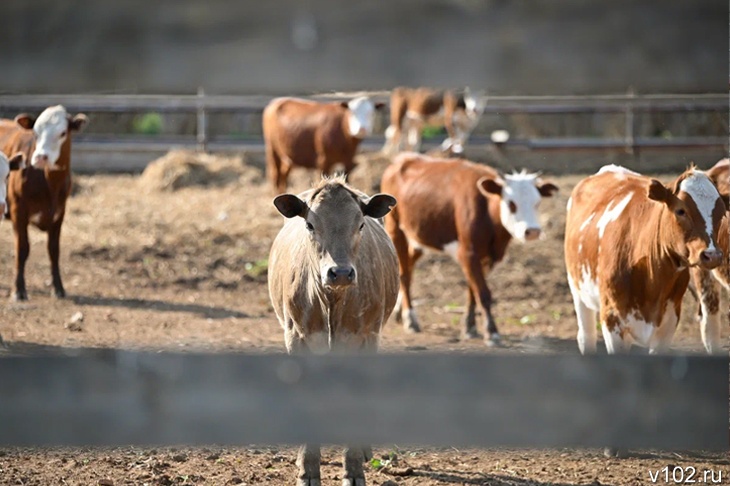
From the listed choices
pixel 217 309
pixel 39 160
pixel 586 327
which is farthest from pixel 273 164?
pixel 586 327

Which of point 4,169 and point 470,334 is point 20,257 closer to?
point 4,169

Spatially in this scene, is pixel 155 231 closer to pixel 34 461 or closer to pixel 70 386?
pixel 34 461

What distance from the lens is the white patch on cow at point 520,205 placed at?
916 cm

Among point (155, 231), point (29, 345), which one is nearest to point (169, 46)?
point (29, 345)

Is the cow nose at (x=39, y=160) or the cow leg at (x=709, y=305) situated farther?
the cow nose at (x=39, y=160)

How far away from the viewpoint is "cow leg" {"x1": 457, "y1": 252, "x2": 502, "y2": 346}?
912 cm

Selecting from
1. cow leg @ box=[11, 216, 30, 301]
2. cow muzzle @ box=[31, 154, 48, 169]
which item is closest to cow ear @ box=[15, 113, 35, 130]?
cow muzzle @ box=[31, 154, 48, 169]

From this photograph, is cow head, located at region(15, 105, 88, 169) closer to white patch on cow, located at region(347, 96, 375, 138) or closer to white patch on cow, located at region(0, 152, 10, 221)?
white patch on cow, located at region(0, 152, 10, 221)

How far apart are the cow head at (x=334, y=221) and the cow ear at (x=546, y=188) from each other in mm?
4459

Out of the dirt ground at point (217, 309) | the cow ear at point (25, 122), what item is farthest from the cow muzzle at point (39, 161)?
the dirt ground at point (217, 309)

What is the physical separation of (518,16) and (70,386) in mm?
1115

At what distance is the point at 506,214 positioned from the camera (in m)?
9.33

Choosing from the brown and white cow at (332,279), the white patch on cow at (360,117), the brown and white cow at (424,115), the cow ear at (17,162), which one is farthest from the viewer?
the brown and white cow at (424,115)

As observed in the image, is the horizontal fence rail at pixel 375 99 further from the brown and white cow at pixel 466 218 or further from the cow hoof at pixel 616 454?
the cow hoof at pixel 616 454
